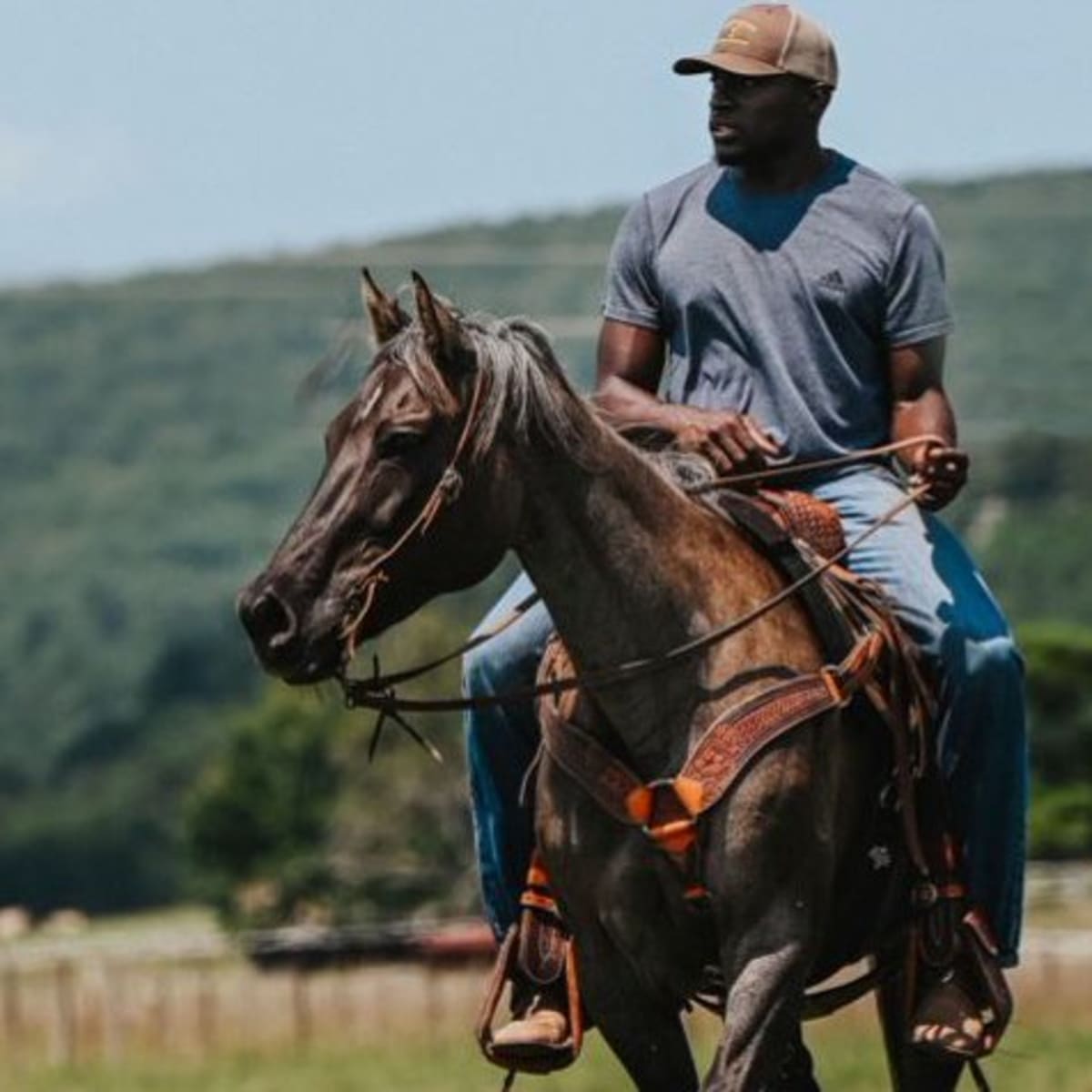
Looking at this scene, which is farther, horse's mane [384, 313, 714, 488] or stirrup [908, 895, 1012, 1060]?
stirrup [908, 895, 1012, 1060]

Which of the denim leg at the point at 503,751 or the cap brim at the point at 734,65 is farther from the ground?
the cap brim at the point at 734,65

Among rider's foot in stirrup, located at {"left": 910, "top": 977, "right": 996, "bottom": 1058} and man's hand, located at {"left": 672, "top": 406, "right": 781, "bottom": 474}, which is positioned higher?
man's hand, located at {"left": 672, "top": 406, "right": 781, "bottom": 474}

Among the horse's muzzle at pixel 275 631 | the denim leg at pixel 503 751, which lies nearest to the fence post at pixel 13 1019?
the denim leg at pixel 503 751

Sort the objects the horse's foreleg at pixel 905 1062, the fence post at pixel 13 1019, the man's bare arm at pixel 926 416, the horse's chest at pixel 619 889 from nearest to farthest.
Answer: the horse's chest at pixel 619 889
the man's bare arm at pixel 926 416
the horse's foreleg at pixel 905 1062
the fence post at pixel 13 1019

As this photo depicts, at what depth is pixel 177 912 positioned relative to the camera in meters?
133

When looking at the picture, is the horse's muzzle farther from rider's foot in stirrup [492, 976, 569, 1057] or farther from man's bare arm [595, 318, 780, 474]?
rider's foot in stirrup [492, 976, 569, 1057]

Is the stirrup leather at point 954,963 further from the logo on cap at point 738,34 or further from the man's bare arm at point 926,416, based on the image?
the logo on cap at point 738,34

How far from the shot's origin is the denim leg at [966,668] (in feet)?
43.6

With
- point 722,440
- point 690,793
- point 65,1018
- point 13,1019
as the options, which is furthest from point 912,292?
point 13,1019

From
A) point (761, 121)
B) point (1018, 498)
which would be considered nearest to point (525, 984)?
point (761, 121)

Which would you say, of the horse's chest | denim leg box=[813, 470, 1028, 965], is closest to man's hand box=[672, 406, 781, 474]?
denim leg box=[813, 470, 1028, 965]

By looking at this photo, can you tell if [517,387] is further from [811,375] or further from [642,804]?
[811,375]

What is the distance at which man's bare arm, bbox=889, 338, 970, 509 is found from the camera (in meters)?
13.4

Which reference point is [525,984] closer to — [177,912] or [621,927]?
[621,927]
